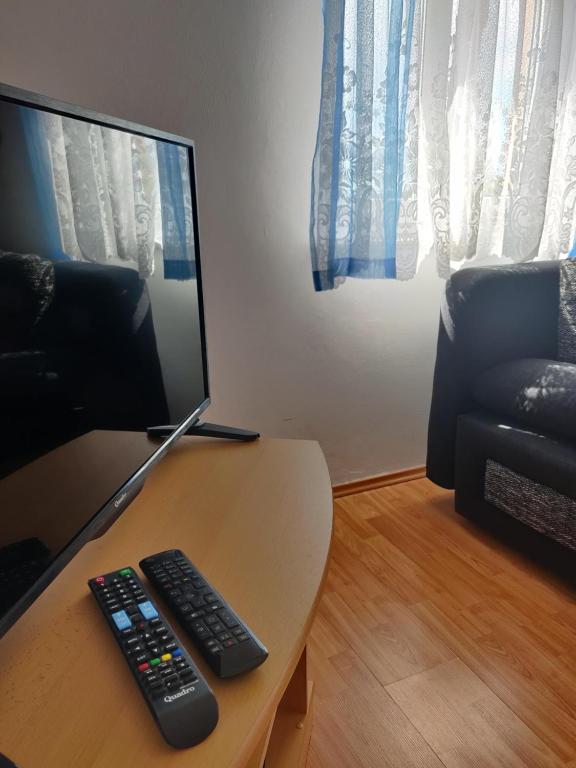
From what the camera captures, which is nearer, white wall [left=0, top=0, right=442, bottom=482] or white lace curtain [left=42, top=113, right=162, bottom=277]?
white lace curtain [left=42, top=113, right=162, bottom=277]

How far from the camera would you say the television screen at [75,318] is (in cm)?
60

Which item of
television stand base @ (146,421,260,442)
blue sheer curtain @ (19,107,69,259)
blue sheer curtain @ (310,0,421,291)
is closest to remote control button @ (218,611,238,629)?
blue sheer curtain @ (19,107,69,259)

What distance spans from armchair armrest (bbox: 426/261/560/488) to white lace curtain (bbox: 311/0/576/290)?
0.18 m

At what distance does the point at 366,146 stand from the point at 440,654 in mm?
1321

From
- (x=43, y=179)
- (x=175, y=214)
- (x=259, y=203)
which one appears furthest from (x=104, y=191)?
(x=259, y=203)

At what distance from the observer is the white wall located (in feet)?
4.72

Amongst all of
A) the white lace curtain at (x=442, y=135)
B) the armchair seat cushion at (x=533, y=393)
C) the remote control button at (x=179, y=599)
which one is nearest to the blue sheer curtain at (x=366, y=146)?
the white lace curtain at (x=442, y=135)

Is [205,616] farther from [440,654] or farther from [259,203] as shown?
[259,203]

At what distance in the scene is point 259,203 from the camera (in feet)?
5.65

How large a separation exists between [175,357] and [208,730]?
2.14 ft

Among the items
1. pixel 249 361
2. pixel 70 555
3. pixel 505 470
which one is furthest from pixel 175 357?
pixel 505 470

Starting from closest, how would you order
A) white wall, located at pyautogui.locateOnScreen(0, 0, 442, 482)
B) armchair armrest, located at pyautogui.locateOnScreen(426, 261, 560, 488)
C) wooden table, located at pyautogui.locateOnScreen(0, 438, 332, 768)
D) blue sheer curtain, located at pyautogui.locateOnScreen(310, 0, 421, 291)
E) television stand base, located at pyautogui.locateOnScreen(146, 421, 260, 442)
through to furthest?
wooden table, located at pyautogui.locateOnScreen(0, 438, 332, 768) → television stand base, located at pyautogui.locateOnScreen(146, 421, 260, 442) → white wall, located at pyautogui.locateOnScreen(0, 0, 442, 482) → blue sheer curtain, located at pyautogui.locateOnScreen(310, 0, 421, 291) → armchair armrest, located at pyautogui.locateOnScreen(426, 261, 560, 488)

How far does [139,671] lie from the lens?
1.85ft

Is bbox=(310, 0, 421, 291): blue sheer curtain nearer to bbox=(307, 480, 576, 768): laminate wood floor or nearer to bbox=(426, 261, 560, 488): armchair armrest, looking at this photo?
bbox=(426, 261, 560, 488): armchair armrest
